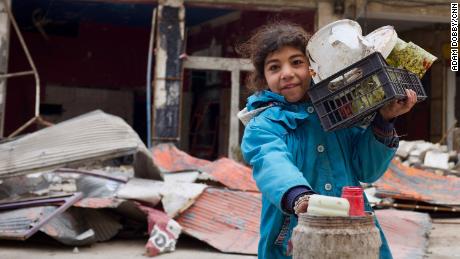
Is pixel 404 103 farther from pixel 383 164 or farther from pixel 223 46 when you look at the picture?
pixel 223 46

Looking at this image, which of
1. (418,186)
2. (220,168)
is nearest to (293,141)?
(220,168)

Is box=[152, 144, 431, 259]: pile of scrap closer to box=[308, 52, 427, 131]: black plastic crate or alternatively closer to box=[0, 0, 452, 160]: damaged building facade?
box=[308, 52, 427, 131]: black plastic crate

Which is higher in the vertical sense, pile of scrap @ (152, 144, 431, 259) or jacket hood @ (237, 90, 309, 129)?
jacket hood @ (237, 90, 309, 129)

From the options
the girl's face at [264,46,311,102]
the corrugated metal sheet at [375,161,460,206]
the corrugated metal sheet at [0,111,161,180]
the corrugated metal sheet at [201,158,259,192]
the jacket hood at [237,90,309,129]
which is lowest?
the corrugated metal sheet at [375,161,460,206]

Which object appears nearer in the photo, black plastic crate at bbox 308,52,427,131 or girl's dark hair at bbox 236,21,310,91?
black plastic crate at bbox 308,52,427,131

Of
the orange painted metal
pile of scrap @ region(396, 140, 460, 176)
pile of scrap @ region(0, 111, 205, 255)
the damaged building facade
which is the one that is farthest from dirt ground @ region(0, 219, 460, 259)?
the damaged building facade

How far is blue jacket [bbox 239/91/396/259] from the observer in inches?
73.2

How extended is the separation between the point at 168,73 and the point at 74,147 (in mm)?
5000

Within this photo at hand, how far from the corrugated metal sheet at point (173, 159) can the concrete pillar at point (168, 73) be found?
1.28 feet

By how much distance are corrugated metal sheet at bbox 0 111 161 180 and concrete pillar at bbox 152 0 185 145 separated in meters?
4.11

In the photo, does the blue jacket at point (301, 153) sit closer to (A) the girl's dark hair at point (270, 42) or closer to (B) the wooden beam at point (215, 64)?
(A) the girl's dark hair at point (270, 42)

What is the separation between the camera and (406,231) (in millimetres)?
5582

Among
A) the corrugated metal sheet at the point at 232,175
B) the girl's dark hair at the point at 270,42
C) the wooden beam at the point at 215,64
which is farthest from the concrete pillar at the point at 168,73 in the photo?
the girl's dark hair at the point at 270,42

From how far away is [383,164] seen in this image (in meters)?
2.00
